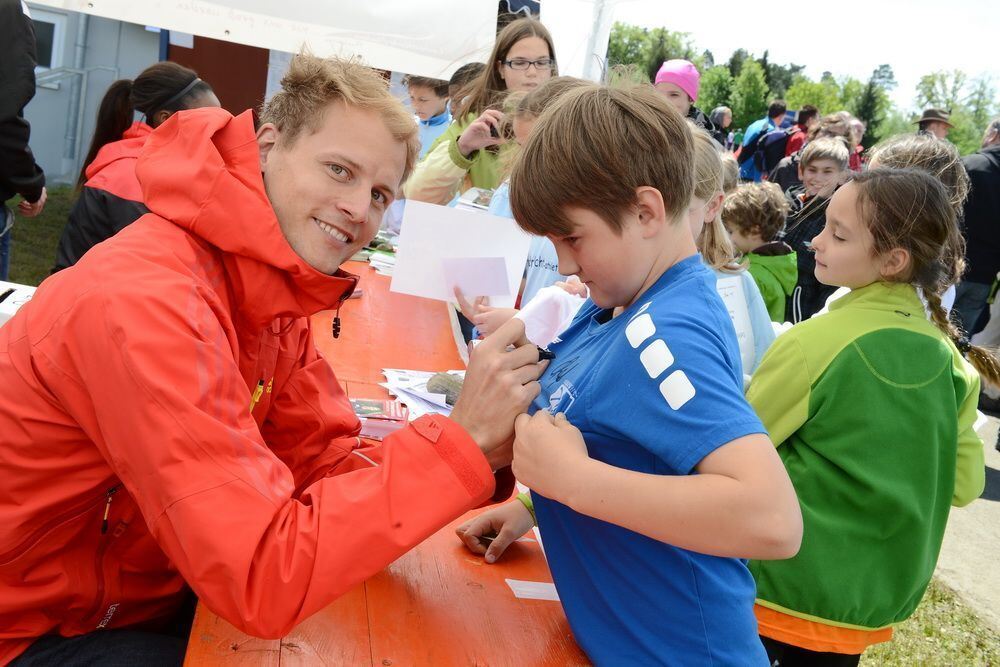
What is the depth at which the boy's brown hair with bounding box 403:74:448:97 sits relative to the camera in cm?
518

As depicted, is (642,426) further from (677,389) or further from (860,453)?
(860,453)

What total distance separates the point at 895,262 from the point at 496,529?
52.4 inches

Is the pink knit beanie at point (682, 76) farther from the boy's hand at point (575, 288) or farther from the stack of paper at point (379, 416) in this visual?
the stack of paper at point (379, 416)

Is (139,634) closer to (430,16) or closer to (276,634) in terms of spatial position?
(276,634)

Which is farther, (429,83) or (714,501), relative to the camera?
(429,83)

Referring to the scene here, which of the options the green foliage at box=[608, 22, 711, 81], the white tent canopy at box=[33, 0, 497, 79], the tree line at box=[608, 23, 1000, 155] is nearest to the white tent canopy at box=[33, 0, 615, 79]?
the white tent canopy at box=[33, 0, 497, 79]

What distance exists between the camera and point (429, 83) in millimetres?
5195

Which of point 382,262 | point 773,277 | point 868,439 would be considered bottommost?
point 382,262

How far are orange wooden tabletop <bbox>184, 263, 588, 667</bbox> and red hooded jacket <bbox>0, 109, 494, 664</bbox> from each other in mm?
81

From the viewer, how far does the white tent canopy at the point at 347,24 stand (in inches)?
156

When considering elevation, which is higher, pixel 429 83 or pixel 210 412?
pixel 429 83

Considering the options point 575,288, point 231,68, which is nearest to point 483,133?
point 575,288

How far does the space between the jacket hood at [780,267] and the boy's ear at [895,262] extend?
7.71 ft

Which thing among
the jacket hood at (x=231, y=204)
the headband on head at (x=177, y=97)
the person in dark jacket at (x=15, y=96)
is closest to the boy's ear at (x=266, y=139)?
the jacket hood at (x=231, y=204)
